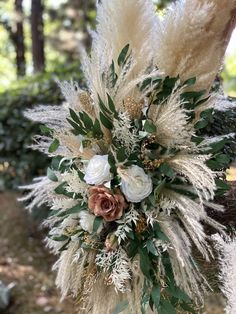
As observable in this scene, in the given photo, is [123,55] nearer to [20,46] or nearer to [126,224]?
[126,224]

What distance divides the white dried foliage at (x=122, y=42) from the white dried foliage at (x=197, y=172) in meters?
0.19

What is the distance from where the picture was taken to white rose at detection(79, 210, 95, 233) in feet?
3.25

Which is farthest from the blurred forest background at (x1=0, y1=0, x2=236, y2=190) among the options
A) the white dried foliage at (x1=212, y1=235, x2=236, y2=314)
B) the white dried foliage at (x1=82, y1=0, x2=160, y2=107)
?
the white dried foliage at (x1=212, y1=235, x2=236, y2=314)

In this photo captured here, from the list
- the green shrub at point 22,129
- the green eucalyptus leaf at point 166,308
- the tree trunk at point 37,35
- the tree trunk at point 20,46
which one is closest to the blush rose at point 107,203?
the green eucalyptus leaf at point 166,308

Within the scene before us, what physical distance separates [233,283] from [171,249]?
238 mm

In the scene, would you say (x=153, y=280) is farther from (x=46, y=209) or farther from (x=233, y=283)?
(x=46, y=209)

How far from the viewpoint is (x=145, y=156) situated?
3.18 ft

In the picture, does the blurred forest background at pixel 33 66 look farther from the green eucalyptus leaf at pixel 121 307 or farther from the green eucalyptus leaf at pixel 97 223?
the green eucalyptus leaf at pixel 121 307

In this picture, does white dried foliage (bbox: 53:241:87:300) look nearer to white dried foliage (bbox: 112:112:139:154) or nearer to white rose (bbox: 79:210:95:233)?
white rose (bbox: 79:210:95:233)

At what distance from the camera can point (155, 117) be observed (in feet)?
3.19

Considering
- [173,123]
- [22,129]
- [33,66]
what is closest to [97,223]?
[173,123]

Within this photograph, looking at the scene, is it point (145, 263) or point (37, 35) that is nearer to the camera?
point (145, 263)

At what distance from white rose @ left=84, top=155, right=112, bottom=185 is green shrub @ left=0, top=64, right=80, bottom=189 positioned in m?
2.19

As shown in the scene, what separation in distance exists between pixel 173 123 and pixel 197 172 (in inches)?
4.4
